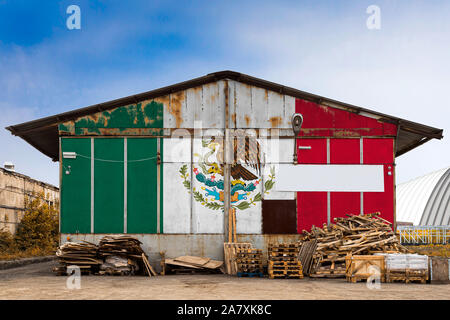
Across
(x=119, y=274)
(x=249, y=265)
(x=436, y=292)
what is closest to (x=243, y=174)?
(x=249, y=265)

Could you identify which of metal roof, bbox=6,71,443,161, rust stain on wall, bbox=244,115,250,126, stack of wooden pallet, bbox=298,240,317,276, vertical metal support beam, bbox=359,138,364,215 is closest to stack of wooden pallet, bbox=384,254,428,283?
stack of wooden pallet, bbox=298,240,317,276

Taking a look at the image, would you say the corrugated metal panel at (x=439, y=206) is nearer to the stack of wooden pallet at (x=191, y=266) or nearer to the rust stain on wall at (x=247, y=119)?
the rust stain on wall at (x=247, y=119)

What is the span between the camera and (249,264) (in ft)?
56.7

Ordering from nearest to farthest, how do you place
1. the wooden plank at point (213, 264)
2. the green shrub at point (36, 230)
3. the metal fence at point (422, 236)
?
the wooden plank at point (213, 264) < the green shrub at point (36, 230) < the metal fence at point (422, 236)

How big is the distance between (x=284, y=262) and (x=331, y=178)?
451 cm

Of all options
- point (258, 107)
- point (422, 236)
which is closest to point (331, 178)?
point (258, 107)

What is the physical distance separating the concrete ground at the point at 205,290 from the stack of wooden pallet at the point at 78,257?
1.57 m

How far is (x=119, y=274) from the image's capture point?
1723 cm

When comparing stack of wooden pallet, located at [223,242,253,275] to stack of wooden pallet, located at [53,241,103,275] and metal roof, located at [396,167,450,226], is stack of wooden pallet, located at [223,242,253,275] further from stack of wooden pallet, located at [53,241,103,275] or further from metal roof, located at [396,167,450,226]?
metal roof, located at [396,167,450,226]

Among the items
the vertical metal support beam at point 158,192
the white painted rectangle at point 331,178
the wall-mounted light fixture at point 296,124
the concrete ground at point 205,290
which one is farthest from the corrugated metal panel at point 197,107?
the concrete ground at point 205,290

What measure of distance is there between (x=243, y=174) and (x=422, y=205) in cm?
3555

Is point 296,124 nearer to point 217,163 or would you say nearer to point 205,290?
point 217,163

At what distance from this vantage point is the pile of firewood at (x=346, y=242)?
16766 mm

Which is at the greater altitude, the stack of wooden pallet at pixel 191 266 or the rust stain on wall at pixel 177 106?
the rust stain on wall at pixel 177 106
